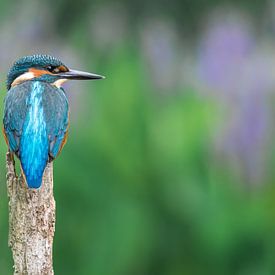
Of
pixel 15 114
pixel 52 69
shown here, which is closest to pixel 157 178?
pixel 52 69

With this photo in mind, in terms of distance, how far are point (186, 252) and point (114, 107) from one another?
0.46 meters

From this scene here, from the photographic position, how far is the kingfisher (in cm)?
201

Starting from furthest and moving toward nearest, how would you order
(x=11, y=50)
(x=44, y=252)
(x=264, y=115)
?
(x=11, y=50) < (x=264, y=115) < (x=44, y=252)

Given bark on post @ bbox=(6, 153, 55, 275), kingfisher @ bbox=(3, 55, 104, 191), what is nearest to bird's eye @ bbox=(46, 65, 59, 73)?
kingfisher @ bbox=(3, 55, 104, 191)

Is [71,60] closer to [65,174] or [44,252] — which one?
[65,174]

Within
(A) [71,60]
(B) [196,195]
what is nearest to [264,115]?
(B) [196,195]

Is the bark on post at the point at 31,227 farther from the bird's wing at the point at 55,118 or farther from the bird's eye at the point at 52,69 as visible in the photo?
the bird's eye at the point at 52,69

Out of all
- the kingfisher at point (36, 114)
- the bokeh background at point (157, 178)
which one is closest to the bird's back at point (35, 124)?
the kingfisher at point (36, 114)

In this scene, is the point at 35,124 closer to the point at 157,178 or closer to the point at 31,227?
the point at 31,227

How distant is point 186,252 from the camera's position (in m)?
3.31

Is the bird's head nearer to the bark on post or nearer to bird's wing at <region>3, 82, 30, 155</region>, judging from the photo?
bird's wing at <region>3, 82, 30, 155</region>

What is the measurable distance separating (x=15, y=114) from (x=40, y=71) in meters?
0.14

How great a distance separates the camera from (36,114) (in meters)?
2.08

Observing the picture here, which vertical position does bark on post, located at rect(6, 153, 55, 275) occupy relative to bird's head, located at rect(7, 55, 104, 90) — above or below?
below
